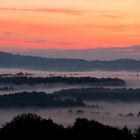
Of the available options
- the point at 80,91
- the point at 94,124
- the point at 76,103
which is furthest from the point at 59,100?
the point at 94,124

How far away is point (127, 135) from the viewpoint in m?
57.2

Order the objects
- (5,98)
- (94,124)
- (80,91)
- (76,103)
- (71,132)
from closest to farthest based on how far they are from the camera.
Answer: (71,132), (94,124), (5,98), (76,103), (80,91)

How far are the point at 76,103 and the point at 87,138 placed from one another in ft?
415

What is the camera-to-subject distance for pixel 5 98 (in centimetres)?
16762

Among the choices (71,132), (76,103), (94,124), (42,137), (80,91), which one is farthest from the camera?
(80,91)

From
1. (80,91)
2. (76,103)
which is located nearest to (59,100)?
(76,103)

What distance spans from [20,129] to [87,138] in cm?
556

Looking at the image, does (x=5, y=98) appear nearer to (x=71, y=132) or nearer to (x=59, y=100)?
(x=59, y=100)

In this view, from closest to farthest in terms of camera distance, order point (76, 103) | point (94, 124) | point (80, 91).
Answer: point (94, 124)
point (76, 103)
point (80, 91)

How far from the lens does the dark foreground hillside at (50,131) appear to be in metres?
51.7

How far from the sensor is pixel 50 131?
173 ft

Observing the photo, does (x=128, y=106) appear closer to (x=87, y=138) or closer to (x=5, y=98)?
(x=5, y=98)

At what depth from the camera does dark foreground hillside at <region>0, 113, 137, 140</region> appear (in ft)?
170

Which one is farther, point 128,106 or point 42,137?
point 128,106
